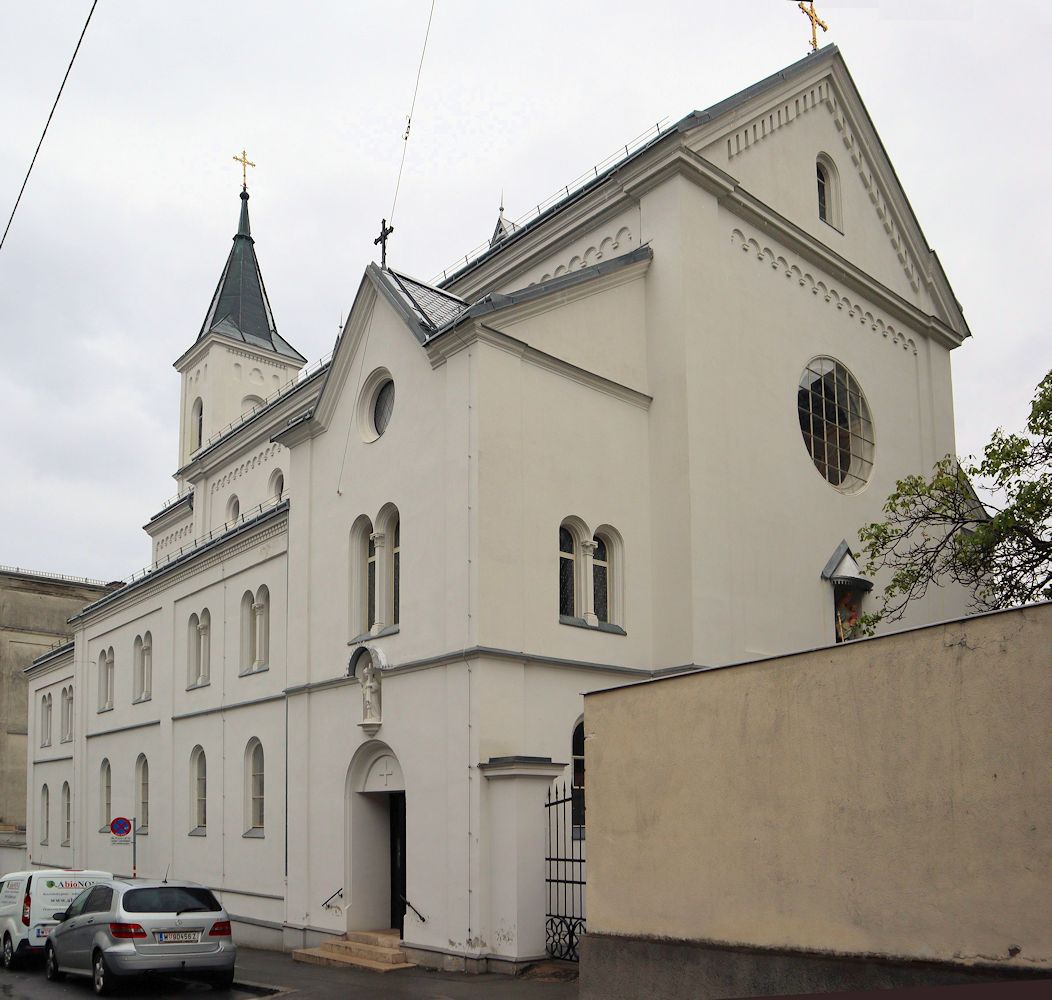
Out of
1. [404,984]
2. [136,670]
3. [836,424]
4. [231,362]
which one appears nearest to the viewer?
[404,984]

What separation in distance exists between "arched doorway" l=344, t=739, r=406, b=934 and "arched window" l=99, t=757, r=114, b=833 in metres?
15.6

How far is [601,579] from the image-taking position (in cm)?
1911

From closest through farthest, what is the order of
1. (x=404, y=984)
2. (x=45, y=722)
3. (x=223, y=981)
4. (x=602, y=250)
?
(x=404, y=984) < (x=223, y=981) < (x=602, y=250) < (x=45, y=722)

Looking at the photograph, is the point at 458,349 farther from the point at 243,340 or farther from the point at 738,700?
the point at 243,340

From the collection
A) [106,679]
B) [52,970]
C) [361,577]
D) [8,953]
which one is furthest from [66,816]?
[361,577]

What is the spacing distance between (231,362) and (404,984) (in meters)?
28.9

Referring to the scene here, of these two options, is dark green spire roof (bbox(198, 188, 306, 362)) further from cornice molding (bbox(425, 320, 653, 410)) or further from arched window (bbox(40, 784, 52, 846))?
cornice molding (bbox(425, 320, 653, 410))

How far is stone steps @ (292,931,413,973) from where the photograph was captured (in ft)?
56.4

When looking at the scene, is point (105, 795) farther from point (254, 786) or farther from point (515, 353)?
point (515, 353)

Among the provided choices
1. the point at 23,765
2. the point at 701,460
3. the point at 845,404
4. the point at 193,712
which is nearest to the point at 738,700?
the point at 701,460

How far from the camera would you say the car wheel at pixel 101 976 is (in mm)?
15930

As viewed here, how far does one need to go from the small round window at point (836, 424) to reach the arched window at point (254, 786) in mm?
12329

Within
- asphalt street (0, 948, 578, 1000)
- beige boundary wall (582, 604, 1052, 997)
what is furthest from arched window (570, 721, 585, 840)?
beige boundary wall (582, 604, 1052, 997)

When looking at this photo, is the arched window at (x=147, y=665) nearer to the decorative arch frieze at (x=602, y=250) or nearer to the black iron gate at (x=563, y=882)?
the decorative arch frieze at (x=602, y=250)
